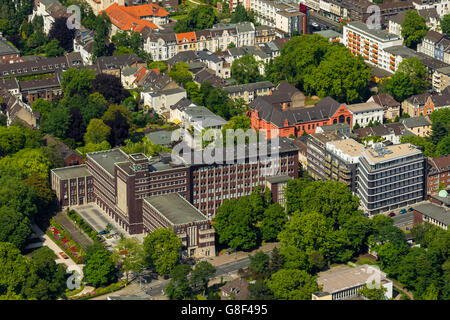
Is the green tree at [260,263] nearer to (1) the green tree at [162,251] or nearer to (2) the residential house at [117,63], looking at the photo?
(1) the green tree at [162,251]

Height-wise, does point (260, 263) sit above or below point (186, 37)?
below

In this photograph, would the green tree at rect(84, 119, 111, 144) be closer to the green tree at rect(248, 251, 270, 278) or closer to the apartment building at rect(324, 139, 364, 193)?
the apartment building at rect(324, 139, 364, 193)

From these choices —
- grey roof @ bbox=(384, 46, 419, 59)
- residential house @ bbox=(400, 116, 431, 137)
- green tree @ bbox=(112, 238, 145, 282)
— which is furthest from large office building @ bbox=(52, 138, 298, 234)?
grey roof @ bbox=(384, 46, 419, 59)

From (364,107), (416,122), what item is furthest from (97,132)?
(416,122)

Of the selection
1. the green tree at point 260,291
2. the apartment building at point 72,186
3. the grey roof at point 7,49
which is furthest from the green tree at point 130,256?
the grey roof at point 7,49

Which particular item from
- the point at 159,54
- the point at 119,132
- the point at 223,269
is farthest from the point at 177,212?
the point at 159,54

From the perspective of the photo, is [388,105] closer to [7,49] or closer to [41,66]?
[41,66]

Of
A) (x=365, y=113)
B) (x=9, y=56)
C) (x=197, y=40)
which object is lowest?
(x=9, y=56)
